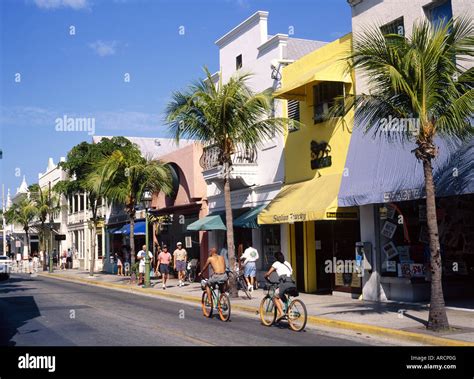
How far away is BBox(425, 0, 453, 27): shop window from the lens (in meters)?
14.7

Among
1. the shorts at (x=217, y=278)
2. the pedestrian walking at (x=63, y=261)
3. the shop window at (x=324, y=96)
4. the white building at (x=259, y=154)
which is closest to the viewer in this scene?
the shorts at (x=217, y=278)

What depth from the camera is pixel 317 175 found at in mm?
19031

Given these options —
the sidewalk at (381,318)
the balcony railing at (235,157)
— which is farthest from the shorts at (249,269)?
Answer: the balcony railing at (235,157)

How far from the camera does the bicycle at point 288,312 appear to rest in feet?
40.9

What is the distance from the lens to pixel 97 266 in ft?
151

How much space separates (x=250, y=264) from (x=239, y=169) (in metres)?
4.03

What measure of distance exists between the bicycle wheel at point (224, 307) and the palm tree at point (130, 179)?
13.4m

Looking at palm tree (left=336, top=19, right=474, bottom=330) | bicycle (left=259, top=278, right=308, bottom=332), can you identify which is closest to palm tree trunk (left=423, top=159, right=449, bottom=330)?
palm tree (left=336, top=19, right=474, bottom=330)

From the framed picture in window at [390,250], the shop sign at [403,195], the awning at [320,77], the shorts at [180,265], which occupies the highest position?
the awning at [320,77]

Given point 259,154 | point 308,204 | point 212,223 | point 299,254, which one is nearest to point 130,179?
point 212,223

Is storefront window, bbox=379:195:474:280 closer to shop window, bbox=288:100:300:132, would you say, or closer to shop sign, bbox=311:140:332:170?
shop sign, bbox=311:140:332:170

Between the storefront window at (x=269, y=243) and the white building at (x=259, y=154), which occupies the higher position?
the white building at (x=259, y=154)

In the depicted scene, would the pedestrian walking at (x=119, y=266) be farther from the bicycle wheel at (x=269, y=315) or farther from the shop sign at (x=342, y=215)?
the bicycle wheel at (x=269, y=315)
